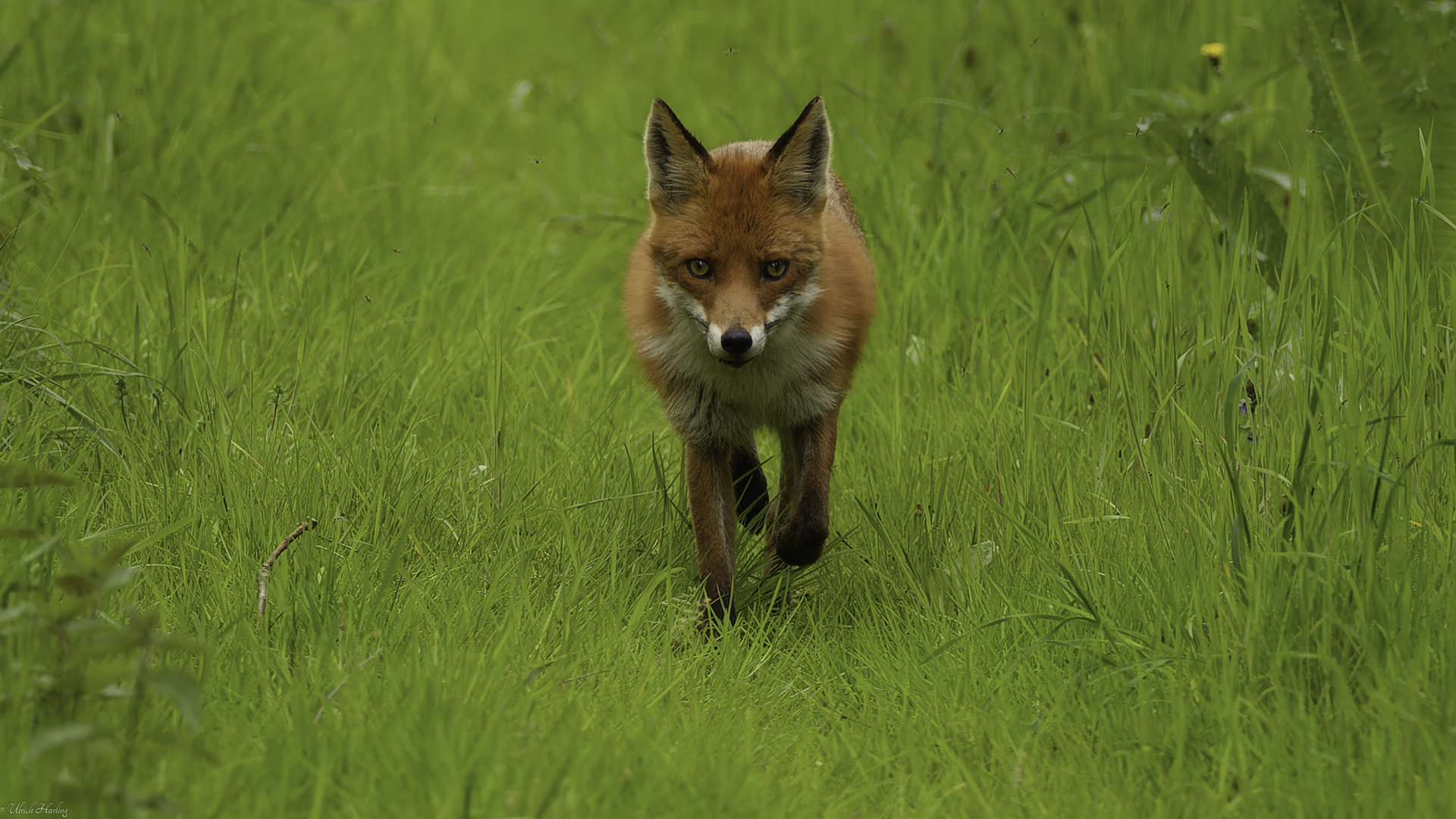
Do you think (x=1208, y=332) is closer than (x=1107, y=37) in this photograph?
Yes

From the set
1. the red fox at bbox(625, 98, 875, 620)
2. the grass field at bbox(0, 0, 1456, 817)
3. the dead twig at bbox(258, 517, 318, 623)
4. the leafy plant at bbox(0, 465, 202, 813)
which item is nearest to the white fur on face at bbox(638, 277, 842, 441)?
the red fox at bbox(625, 98, 875, 620)

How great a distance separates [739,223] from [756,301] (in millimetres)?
308

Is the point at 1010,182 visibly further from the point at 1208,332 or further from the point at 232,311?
the point at 232,311

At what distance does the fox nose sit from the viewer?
12.4ft

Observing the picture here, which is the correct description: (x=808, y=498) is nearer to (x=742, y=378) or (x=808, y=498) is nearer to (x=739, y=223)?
(x=742, y=378)

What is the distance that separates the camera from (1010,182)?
6.50 meters

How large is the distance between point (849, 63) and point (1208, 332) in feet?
12.9

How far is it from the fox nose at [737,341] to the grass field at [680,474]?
35.4 inches

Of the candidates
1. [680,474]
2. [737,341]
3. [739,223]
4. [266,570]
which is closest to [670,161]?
[739,223]

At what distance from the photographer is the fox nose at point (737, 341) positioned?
3779 mm

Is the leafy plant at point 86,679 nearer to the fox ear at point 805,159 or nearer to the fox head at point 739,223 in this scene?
the fox head at point 739,223

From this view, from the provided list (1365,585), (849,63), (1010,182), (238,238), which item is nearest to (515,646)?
(1365,585)

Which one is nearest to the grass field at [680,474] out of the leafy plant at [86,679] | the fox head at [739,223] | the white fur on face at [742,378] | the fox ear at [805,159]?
the leafy plant at [86,679]

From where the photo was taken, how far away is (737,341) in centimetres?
378
